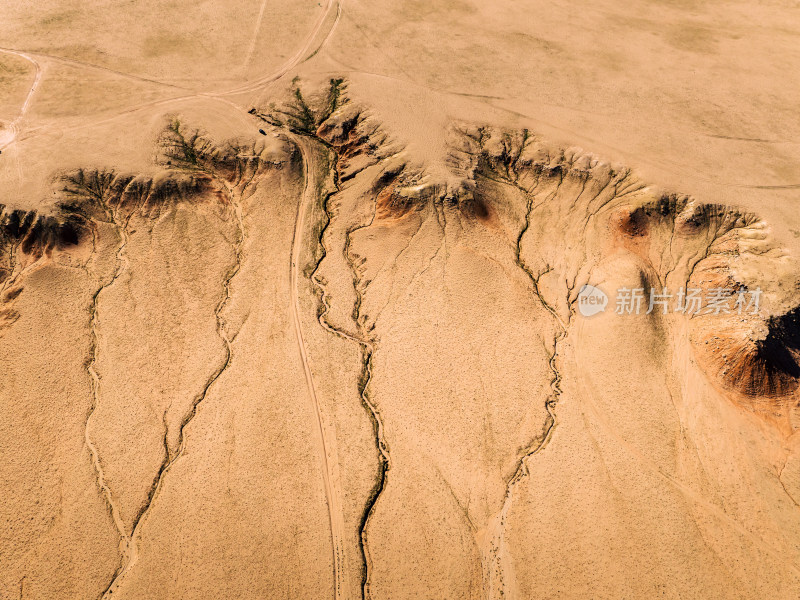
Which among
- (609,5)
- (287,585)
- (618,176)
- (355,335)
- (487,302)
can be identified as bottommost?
(287,585)

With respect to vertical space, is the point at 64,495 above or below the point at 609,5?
below

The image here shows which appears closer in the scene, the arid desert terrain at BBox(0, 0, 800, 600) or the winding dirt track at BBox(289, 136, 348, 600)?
the winding dirt track at BBox(289, 136, 348, 600)

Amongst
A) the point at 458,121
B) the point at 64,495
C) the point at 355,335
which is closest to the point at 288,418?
the point at 355,335

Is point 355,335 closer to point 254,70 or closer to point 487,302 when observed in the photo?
point 487,302

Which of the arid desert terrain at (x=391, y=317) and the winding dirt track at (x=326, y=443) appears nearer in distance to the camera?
the winding dirt track at (x=326, y=443)
